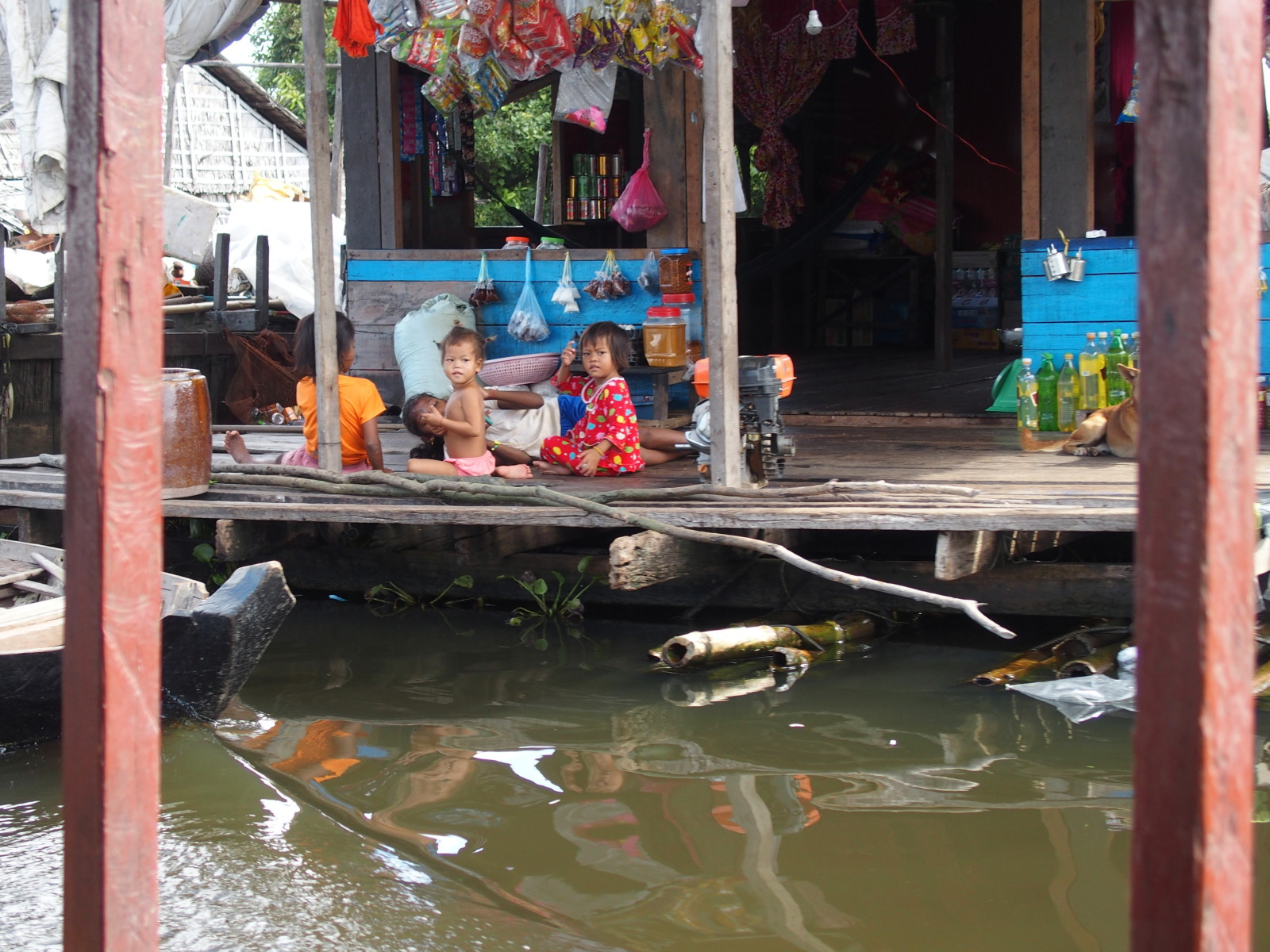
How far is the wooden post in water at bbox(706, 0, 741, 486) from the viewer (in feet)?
15.0

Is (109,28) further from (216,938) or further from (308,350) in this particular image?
(308,350)

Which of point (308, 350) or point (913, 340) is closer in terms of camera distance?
point (308, 350)

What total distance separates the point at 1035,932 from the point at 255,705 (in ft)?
9.79

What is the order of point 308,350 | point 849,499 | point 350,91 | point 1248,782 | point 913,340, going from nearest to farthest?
point 1248,782
point 849,499
point 308,350
point 350,91
point 913,340

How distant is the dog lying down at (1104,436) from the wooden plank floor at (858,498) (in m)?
0.08

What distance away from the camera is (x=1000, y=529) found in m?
4.42

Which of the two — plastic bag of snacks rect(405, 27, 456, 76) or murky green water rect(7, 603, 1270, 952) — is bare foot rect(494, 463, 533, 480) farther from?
plastic bag of snacks rect(405, 27, 456, 76)

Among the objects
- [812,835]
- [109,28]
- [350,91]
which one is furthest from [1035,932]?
[350,91]

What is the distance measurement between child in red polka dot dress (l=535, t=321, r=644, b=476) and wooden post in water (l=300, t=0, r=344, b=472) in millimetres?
1072

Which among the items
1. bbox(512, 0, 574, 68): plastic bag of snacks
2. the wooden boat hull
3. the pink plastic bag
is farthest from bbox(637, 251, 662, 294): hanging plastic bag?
the wooden boat hull

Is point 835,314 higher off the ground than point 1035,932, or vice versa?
point 835,314

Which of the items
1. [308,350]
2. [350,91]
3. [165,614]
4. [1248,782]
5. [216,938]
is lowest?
[216,938]

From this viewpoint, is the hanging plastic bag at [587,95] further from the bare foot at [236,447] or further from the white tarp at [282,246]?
the white tarp at [282,246]

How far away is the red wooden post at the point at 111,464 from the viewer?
1670 millimetres
